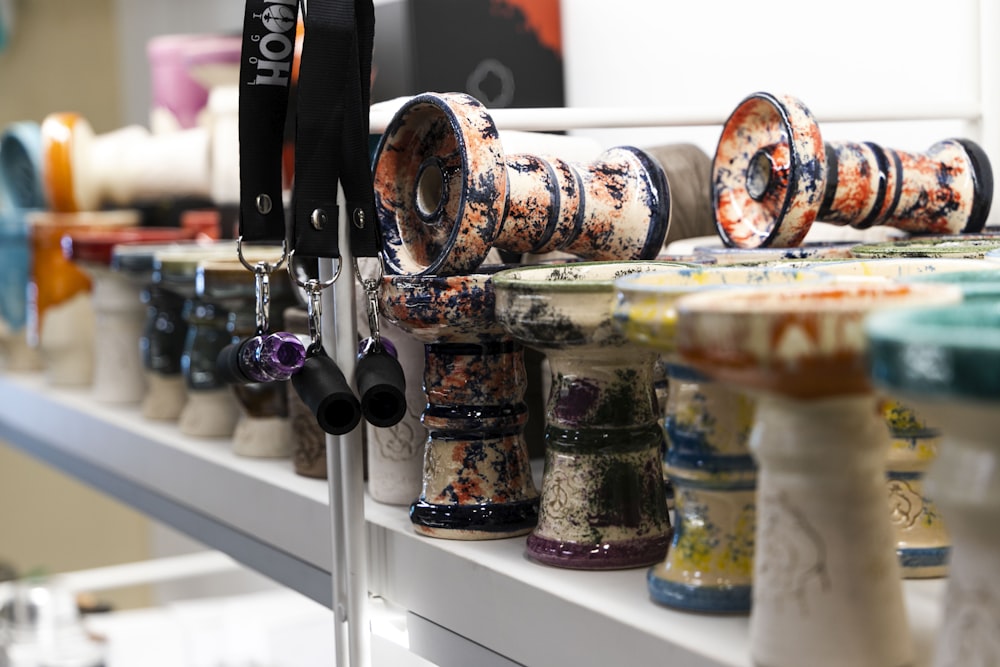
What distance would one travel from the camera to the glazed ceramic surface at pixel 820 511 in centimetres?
42

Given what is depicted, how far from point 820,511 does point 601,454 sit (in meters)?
0.17

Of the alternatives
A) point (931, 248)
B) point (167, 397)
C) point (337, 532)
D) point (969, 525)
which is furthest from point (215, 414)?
point (969, 525)

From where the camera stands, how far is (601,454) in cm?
60

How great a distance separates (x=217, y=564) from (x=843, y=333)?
1.74 m

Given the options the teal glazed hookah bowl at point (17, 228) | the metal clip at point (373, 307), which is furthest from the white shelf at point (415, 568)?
the teal glazed hookah bowl at point (17, 228)

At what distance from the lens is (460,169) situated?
0.65 m

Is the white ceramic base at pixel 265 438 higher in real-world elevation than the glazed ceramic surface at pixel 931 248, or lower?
lower

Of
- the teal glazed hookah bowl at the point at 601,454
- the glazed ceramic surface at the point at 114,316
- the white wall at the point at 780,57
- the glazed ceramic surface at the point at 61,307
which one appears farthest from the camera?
the glazed ceramic surface at the point at 61,307

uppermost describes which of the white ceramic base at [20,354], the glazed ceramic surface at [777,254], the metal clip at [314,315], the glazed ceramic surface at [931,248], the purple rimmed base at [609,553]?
the glazed ceramic surface at [931,248]

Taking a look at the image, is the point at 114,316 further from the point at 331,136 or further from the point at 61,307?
the point at 331,136

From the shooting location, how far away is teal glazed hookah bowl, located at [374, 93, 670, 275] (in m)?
0.62

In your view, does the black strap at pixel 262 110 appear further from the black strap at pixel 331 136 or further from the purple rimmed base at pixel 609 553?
the purple rimmed base at pixel 609 553

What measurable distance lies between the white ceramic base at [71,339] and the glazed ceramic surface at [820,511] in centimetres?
109

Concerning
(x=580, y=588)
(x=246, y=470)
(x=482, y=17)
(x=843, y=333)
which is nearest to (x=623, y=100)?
(x=482, y=17)
